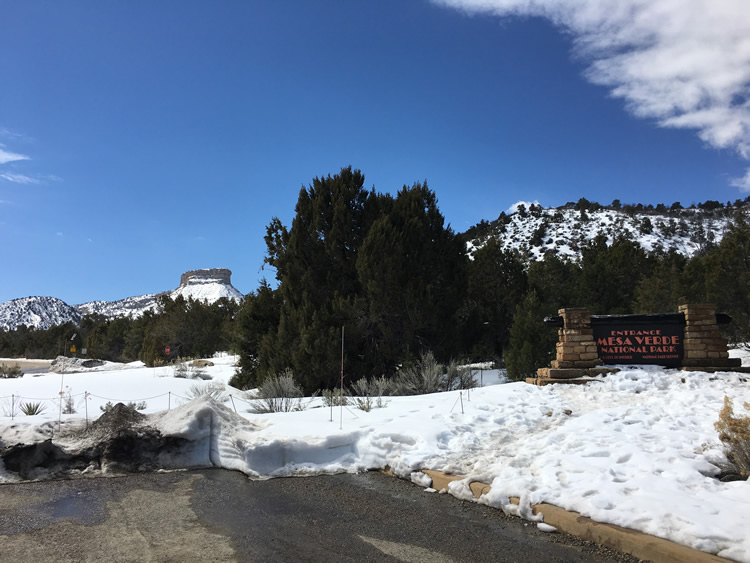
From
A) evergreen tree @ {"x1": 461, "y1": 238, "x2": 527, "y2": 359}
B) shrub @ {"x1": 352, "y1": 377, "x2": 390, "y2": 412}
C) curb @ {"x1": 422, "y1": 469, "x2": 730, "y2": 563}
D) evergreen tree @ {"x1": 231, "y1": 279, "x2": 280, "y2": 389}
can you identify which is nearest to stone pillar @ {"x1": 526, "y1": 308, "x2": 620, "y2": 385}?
shrub @ {"x1": 352, "y1": 377, "x2": 390, "y2": 412}

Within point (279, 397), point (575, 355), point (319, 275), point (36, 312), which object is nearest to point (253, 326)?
point (319, 275)

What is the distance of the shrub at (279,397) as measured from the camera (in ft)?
36.0

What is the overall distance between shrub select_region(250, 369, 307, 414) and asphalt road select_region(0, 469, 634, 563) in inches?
178

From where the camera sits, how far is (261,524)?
191 inches

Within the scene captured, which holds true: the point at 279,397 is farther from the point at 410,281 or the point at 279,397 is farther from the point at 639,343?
the point at 639,343

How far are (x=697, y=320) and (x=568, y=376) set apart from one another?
2.66 m

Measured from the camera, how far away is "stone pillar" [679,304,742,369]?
999 cm

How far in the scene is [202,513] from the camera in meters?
5.19

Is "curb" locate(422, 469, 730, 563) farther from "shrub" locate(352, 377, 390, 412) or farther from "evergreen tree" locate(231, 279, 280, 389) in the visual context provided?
"evergreen tree" locate(231, 279, 280, 389)

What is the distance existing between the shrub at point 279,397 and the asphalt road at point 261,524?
451cm

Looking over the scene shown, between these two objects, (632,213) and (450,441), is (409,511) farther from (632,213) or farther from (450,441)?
(632,213)

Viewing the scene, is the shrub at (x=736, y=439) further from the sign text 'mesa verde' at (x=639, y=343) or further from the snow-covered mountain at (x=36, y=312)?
the snow-covered mountain at (x=36, y=312)

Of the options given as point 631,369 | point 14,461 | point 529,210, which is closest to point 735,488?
point 631,369

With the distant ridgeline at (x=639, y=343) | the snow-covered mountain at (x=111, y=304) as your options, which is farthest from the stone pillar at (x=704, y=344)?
the snow-covered mountain at (x=111, y=304)
